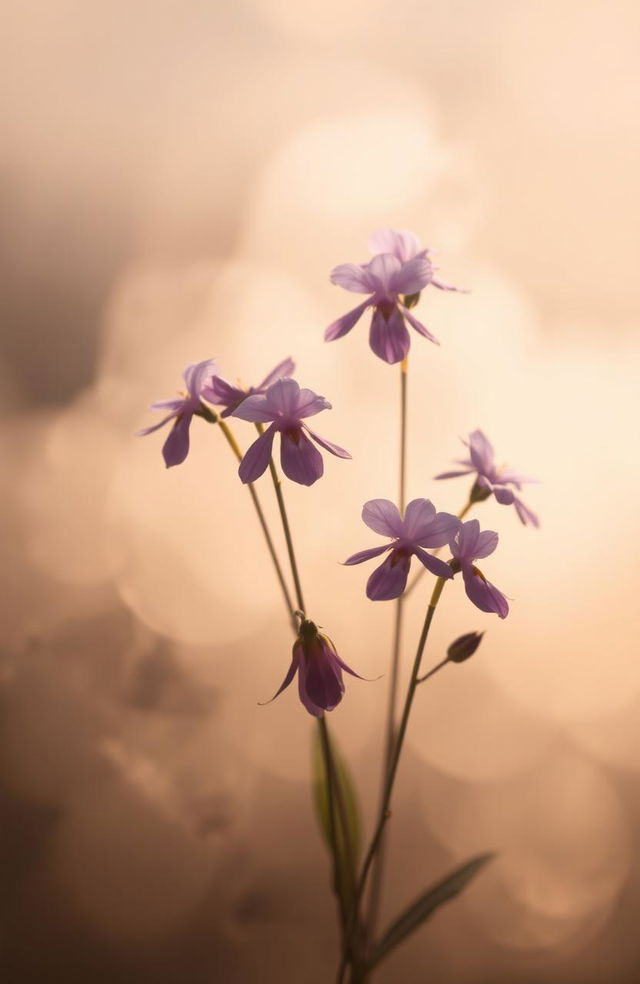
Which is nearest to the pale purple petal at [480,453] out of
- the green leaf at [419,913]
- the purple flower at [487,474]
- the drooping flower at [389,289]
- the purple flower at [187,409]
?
the purple flower at [487,474]

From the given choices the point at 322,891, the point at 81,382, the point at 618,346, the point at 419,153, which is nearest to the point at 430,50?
the point at 419,153

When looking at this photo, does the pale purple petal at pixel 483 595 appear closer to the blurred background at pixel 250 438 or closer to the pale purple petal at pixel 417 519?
the pale purple petal at pixel 417 519

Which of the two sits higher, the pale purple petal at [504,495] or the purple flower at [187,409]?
the purple flower at [187,409]

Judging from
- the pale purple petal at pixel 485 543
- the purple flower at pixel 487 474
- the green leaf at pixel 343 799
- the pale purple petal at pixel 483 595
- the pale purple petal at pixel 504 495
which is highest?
the purple flower at pixel 487 474

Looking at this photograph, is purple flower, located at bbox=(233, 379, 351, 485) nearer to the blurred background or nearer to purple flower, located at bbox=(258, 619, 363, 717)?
purple flower, located at bbox=(258, 619, 363, 717)

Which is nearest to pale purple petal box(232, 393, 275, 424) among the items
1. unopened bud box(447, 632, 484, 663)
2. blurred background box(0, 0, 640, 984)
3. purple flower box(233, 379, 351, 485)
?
purple flower box(233, 379, 351, 485)

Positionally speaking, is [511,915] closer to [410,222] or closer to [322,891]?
[322,891]
